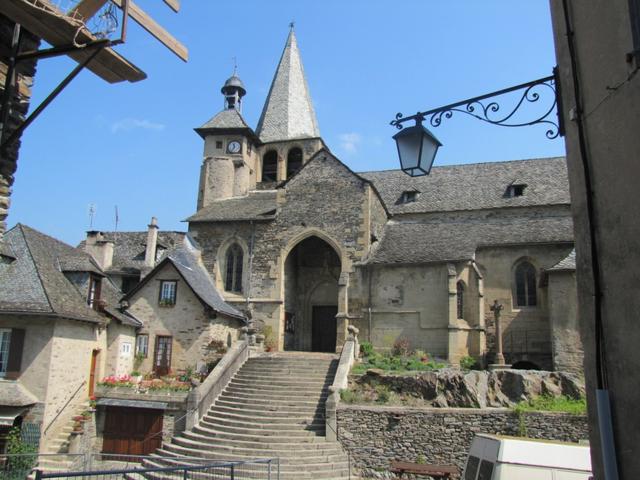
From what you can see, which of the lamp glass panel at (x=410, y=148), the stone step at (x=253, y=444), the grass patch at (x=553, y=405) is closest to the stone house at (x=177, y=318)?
the stone step at (x=253, y=444)

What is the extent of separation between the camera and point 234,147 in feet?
113

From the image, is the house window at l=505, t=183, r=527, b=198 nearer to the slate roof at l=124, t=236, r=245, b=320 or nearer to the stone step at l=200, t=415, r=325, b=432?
the slate roof at l=124, t=236, r=245, b=320

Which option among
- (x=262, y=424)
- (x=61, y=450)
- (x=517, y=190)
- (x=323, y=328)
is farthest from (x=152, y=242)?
(x=517, y=190)

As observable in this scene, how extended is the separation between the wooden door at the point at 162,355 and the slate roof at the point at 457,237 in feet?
31.3

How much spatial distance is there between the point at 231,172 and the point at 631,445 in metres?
31.4

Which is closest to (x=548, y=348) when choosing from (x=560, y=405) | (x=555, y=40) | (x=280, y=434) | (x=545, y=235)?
(x=545, y=235)

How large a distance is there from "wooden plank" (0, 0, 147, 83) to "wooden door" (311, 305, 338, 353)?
73.7 ft

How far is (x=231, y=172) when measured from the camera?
3388 centimetres

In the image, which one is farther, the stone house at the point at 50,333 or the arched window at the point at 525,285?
the arched window at the point at 525,285

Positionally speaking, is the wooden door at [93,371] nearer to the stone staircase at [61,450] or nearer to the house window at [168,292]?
the stone staircase at [61,450]

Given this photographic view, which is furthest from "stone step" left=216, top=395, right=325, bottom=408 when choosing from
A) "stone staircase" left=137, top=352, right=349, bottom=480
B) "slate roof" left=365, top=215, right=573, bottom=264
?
"slate roof" left=365, top=215, right=573, bottom=264

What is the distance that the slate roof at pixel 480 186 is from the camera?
28844 mm

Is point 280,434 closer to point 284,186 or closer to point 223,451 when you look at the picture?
point 223,451

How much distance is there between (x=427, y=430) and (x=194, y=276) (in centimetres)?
1306
